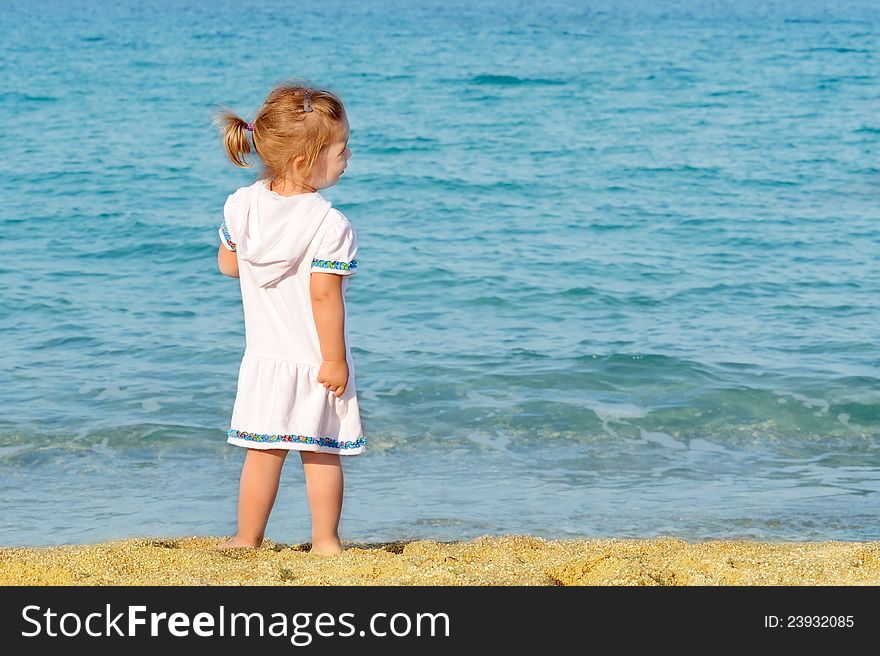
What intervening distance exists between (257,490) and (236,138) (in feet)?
3.70

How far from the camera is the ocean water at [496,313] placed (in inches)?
205

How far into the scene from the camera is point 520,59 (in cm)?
2638

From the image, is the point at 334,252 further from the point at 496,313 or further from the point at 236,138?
the point at 496,313

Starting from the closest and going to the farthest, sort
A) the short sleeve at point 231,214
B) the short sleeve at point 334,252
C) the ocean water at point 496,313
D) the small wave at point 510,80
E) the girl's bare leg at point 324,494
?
1. the short sleeve at point 334,252
2. the short sleeve at point 231,214
3. the girl's bare leg at point 324,494
4. the ocean water at point 496,313
5. the small wave at point 510,80

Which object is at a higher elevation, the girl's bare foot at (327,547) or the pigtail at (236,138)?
the pigtail at (236,138)

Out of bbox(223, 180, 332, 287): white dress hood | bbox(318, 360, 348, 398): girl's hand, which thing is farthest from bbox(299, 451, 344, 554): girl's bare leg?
bbox(223, 180, 332, 287): white dress hood

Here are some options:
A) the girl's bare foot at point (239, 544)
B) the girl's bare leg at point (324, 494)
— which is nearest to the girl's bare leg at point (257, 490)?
the girl's bare foot at point (239, 544)

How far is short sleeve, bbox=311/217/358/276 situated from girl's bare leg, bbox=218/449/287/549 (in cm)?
64

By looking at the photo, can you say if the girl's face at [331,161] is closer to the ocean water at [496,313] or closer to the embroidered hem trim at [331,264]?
the embroidered hem trim at [331,264]

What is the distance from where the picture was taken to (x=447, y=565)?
11.0ft

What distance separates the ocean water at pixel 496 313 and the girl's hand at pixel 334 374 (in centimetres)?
135

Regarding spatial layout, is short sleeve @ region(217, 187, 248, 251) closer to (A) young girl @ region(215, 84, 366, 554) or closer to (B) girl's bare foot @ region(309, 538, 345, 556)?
(A) young girl @ region(215, 84, 366, 554)

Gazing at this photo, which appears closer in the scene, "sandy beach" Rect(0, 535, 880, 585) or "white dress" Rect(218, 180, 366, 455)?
"sandy beach" Rect(0, 535, 880, 585)

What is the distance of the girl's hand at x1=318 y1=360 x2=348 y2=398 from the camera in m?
3.44
